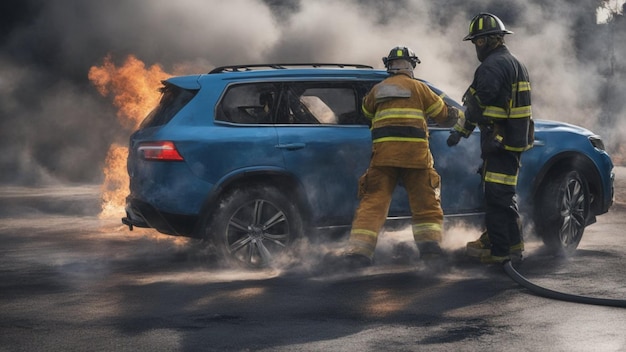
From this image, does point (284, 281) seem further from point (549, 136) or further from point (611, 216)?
point (611, 216)

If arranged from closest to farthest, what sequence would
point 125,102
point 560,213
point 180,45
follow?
1. point 560,213
2. point 125,102
3. point 180,45

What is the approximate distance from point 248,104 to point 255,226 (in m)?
0.99

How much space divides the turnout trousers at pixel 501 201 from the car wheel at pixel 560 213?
2.71 feet

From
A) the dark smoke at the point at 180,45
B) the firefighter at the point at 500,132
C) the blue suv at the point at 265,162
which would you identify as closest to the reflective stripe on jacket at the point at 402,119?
the firefighter at the point at 500,132

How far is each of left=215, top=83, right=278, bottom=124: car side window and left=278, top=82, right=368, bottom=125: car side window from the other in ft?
0.36

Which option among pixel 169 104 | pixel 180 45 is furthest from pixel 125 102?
pixel 169 104

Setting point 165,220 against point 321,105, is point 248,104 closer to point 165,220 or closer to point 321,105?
point 321,105

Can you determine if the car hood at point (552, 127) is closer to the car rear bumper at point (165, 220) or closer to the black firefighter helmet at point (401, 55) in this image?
the black firefighter helmet at point (401, 55)

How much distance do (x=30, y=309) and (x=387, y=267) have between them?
9.53ft

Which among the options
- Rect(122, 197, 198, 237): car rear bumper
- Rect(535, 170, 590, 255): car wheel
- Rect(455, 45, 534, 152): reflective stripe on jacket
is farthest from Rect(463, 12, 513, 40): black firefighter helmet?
Rect(122, 197, 198, 237): car rear bumper

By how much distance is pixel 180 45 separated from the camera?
21.3m

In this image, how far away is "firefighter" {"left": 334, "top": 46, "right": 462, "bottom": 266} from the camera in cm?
756

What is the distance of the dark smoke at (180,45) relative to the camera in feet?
66.3

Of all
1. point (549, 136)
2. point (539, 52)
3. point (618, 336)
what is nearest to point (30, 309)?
point (618, 336)
